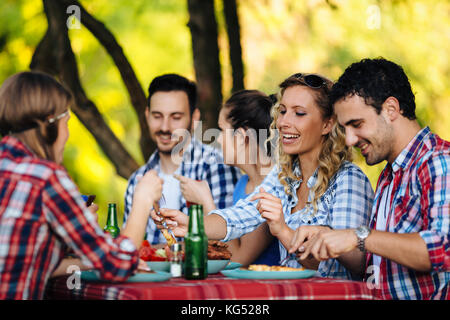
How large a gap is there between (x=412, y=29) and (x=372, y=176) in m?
2.44

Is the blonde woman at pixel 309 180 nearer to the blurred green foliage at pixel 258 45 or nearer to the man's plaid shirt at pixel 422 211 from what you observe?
the man's plaid shirt at pixel 422 211

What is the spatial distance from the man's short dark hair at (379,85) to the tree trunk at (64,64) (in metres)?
3.97

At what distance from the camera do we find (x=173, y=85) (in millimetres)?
5207

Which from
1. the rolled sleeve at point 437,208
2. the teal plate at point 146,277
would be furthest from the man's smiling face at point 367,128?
the teal plate at point 146,277

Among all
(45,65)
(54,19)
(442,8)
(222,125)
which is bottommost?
(222,125)

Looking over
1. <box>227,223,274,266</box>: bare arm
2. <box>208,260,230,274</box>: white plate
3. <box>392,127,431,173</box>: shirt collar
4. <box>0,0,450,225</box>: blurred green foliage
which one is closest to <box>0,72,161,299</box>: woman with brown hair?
<box>208,260,230,274</box>: white plate

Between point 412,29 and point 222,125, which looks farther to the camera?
point 412,29

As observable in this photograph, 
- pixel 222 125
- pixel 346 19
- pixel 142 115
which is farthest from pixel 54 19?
pixel 346 19

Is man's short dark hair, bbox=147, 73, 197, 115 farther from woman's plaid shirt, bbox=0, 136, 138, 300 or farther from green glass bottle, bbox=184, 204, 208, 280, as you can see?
woman's plaid shirt, bbox=0, 136, 138, 300

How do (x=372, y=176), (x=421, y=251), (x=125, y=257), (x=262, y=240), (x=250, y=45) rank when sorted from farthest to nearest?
(x=250, y=45)
(x=372, y=176)
(x=262, y=240)
(x=421, y=251)
(x=125, y=257)

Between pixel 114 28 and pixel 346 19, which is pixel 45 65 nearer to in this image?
pixel 114 28

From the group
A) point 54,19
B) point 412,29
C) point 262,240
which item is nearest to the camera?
point 262,240

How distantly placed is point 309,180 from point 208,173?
1.57m

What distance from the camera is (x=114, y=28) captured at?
33.6 ft
